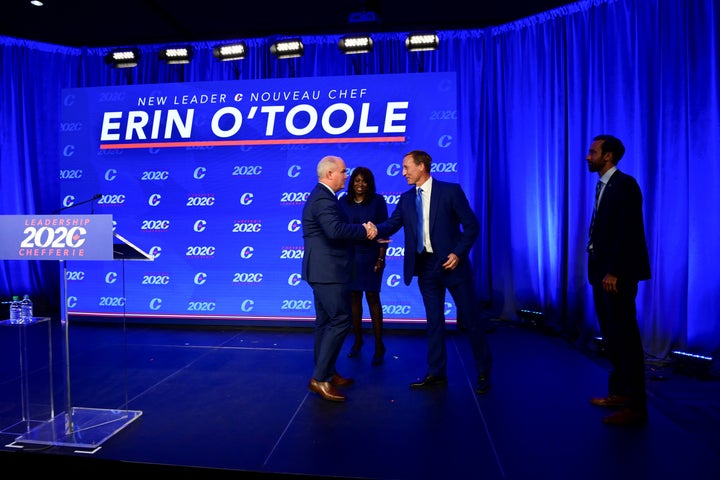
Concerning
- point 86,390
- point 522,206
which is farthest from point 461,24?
point 86,390

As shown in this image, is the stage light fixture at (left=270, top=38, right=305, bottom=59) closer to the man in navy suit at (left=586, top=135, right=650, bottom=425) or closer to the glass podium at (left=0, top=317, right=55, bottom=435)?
the glass podium at (left=0, top=317, right=55, bottom=435)

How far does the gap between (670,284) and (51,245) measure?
4.23 meters

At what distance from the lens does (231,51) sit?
206 inches

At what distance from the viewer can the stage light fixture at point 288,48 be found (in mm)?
5098

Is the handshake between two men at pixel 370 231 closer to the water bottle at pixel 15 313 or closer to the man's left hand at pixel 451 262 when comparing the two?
the man's left hand at pixel 451 262

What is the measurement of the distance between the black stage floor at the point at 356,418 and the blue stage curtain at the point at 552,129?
838mm

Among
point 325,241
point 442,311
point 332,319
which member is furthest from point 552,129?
point 332,319

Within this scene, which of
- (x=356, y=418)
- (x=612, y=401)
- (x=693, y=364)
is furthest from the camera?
(x=693, y=364)

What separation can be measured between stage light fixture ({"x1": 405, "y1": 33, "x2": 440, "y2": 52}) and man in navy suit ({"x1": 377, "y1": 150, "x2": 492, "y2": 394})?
99.6 inches

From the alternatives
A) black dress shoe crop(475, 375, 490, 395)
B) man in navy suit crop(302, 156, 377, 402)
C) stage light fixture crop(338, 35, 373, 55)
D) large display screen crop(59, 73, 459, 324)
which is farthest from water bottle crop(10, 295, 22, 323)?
stage light fixture crop(338, 35, 373, 55)

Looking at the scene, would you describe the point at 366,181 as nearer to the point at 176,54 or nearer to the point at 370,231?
the point at 370,231

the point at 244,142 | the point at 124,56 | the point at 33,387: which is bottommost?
the point at 33,387

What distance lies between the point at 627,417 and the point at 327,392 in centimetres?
166

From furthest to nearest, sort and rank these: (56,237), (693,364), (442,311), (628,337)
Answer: (693,364)
(442,311)
(628,337)
(56,237)
